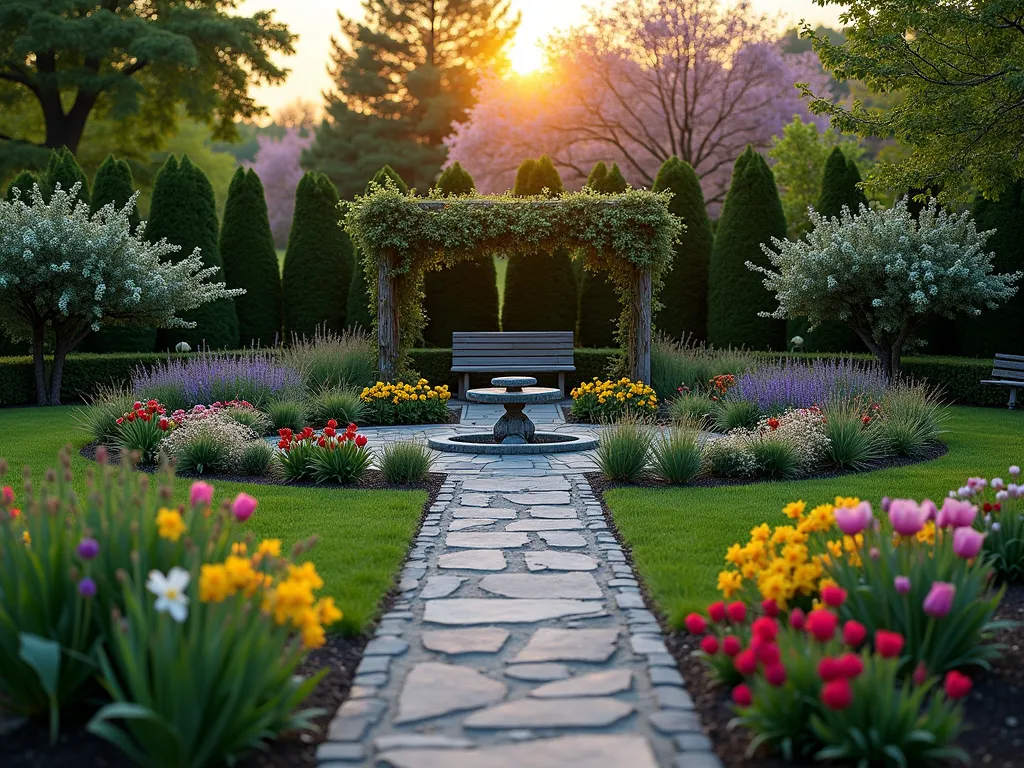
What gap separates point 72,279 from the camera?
12539 mm

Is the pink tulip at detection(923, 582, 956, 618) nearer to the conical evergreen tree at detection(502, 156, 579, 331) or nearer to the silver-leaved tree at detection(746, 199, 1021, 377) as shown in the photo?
the silver-leaved tree at detection(746, 199, 1021, 377)

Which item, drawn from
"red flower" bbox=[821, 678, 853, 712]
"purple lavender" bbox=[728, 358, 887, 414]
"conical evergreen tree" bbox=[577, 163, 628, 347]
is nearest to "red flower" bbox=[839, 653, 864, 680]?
"red flower" bbox=[821, 678, 853, 712]

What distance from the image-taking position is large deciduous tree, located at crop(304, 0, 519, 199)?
34.0m

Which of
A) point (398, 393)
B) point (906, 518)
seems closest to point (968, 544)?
point (906, 518)

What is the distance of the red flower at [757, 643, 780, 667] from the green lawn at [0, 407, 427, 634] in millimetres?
1827

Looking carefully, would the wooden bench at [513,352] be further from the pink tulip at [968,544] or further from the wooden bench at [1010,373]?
the pink tulip at [968,544]

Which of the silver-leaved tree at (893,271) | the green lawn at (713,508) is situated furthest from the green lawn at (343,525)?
the silver-leaved tree at (893,271)

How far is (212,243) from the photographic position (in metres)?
17.0

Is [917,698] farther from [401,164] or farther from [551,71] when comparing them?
[401,164]

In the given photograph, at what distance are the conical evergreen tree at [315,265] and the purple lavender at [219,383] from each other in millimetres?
5623

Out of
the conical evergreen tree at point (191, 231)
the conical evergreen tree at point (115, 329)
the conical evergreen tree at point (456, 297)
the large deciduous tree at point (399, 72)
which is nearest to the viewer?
the conical evergreen tree at point (115, 329)

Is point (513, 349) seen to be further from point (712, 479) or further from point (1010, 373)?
point (712, 479)

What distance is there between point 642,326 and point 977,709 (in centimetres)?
1032

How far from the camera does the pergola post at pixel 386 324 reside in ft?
43.5
